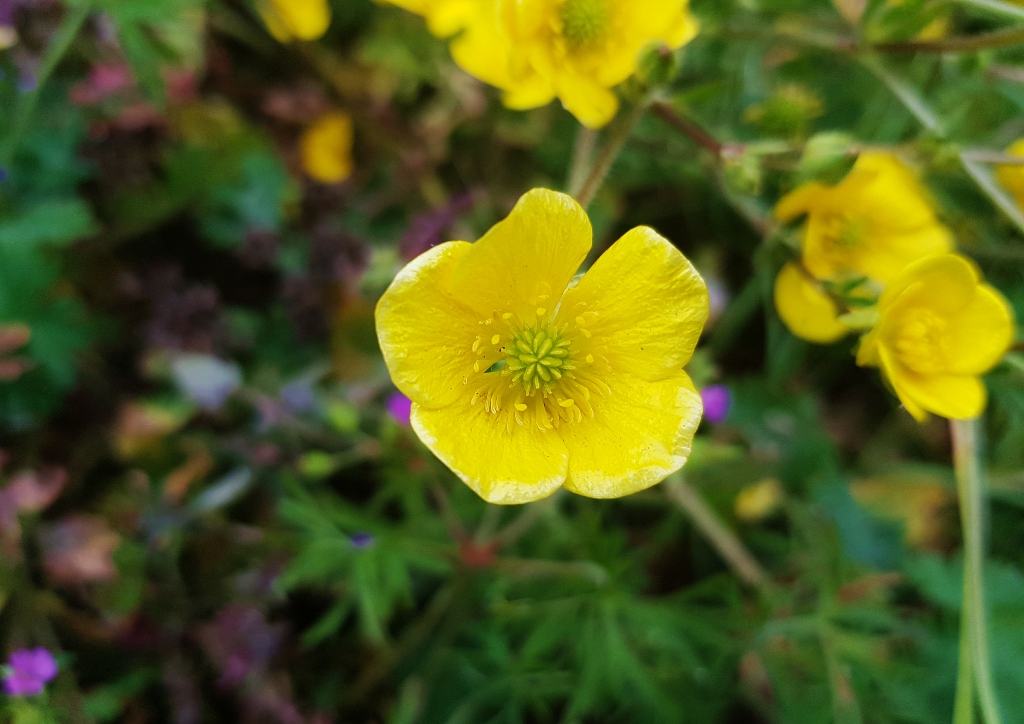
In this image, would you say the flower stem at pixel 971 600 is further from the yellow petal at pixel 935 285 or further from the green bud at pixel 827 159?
the green bud at pixel 827 159

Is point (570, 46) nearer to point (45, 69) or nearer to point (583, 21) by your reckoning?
point (583, 21)


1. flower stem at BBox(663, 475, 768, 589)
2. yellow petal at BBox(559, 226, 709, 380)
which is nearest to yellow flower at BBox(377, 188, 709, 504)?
yellow petal at BBox(559, 226, 709, 380)

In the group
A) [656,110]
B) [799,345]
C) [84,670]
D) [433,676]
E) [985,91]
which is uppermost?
[656,110]

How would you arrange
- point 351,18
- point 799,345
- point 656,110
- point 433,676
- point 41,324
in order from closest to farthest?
point 656,110 < point 41,324 < point 433,676 < point 799,345 < point 351,18

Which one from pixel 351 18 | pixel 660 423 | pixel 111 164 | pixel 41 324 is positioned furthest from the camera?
pixel 351 18

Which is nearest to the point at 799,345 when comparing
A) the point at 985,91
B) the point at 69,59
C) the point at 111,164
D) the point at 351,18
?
the point at 985,91

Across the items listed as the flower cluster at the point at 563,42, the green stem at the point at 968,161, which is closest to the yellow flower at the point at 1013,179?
the green stem at the point at 968,161

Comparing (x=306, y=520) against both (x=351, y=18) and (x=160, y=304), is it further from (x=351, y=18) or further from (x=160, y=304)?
(x=351, y=18)

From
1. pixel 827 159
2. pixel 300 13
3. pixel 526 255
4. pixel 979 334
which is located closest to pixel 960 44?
pixel 827 159
